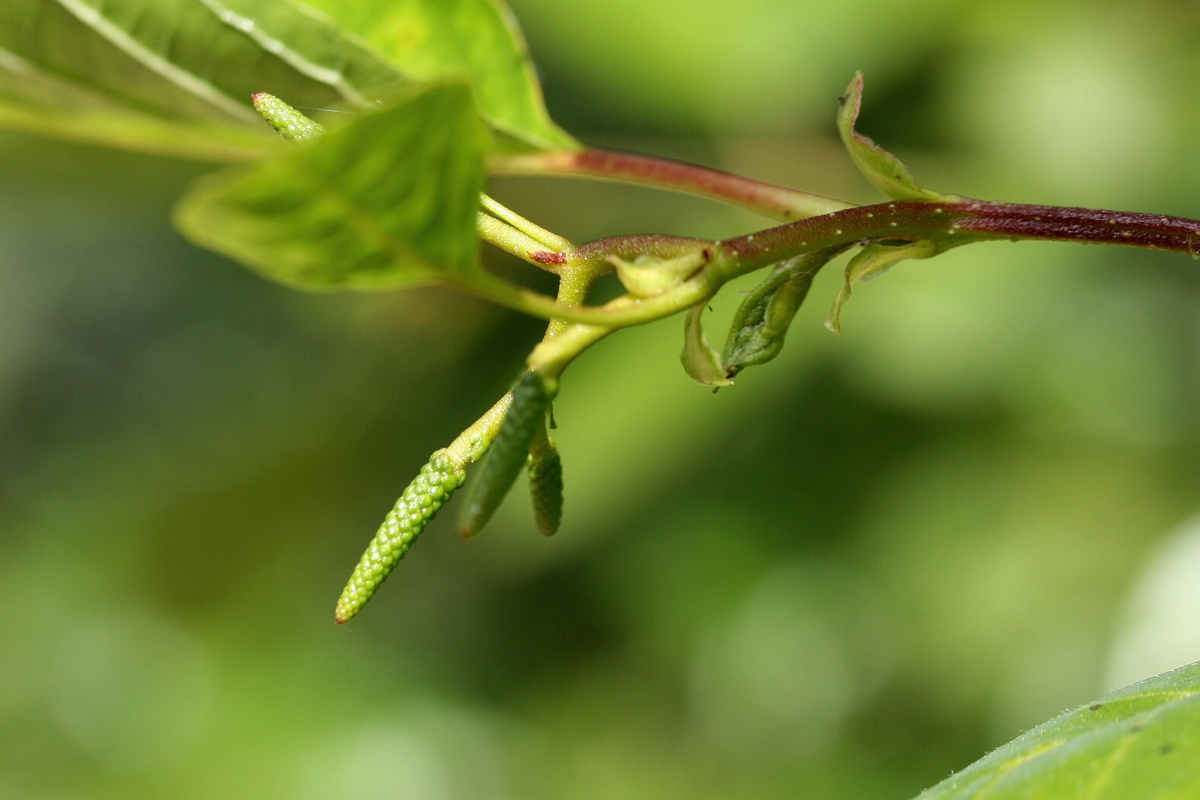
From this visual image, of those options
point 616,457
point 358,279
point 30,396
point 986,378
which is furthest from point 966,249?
point 30,396

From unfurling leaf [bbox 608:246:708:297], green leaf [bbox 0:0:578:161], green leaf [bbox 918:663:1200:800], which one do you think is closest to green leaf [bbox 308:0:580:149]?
green leaf [bbox 0:0:578:161]

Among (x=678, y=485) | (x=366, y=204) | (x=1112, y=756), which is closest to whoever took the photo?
(x=366, y=204)

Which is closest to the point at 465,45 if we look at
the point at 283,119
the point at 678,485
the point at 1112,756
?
the point at 283,119

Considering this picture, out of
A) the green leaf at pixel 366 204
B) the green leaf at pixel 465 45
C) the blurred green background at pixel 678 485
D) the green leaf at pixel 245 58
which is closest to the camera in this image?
the green leaf at pixel 366 204

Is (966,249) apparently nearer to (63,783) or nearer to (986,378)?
(986,378)

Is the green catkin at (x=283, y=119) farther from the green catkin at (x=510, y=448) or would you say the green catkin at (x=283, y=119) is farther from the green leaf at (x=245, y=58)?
the green catkin at (x=510, y=448)

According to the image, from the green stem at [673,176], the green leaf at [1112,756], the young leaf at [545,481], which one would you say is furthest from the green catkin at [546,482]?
the green leaf at [1112,756]

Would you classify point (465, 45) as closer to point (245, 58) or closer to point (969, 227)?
point (245, 58)
